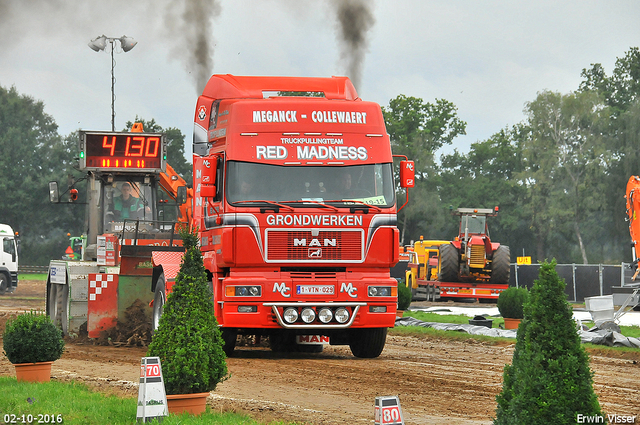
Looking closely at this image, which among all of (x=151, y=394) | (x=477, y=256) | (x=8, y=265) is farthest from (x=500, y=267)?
(x=151, y=394)

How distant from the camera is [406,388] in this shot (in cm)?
1038

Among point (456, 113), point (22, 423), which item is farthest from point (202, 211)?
point (456, 113)

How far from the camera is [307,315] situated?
12.0 meters

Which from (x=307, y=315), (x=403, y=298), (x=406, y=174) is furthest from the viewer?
(x=403, y=298)

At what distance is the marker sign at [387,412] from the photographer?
509 cm

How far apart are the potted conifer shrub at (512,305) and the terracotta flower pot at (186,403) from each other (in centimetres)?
1246

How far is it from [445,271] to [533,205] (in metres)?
39.4

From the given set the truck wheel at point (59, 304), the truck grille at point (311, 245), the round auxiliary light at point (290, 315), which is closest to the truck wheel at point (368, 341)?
the round auxiliary light at point (290, 315)

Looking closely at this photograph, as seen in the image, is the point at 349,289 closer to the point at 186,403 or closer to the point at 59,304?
the point at 186,403

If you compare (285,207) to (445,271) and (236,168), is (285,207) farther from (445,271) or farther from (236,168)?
(445,271)

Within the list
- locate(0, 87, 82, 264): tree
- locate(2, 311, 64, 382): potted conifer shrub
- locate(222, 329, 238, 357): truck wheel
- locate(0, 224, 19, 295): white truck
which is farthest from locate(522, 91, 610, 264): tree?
locate(2, 311, 64, 382): potted conifer shrub

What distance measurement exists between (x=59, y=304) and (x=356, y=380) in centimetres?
797

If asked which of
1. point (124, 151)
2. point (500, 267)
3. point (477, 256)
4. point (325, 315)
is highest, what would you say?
point (124, 151)

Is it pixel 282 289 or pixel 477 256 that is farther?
pixel 477 256
